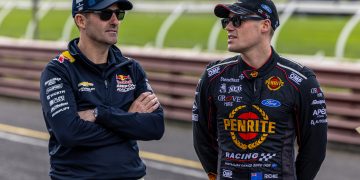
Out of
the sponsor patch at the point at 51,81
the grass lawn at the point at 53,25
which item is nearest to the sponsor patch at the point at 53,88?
the sponsor patch at the point at 51,81

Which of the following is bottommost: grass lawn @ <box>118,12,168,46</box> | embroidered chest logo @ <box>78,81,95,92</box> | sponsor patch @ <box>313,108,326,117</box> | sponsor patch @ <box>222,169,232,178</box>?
grass lawn @ <box>118,12,168,46</box>

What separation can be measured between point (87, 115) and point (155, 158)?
18.5ft

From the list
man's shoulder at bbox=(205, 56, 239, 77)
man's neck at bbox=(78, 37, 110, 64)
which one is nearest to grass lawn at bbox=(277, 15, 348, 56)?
man's shoulder at bbox=(205, 56, 239, 77)

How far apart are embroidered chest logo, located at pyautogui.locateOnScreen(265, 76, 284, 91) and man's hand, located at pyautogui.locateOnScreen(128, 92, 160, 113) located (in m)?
0.78

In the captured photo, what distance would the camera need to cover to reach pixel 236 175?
502cm

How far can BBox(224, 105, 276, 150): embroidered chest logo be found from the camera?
16.4 ft

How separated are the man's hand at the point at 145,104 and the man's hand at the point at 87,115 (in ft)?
1.00

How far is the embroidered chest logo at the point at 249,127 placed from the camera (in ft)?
16.4

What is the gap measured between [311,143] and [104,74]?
1435mm

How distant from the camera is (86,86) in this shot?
4855 mm

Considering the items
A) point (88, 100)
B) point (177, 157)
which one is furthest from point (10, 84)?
point (88, 100)

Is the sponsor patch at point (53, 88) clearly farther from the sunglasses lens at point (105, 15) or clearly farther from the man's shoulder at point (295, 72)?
the man's shoulder at point (295, 72)

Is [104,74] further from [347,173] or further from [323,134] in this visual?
[347,173]

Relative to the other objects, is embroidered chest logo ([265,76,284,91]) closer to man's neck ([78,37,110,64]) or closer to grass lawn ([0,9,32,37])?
man's neck ([78,37,110,64])
